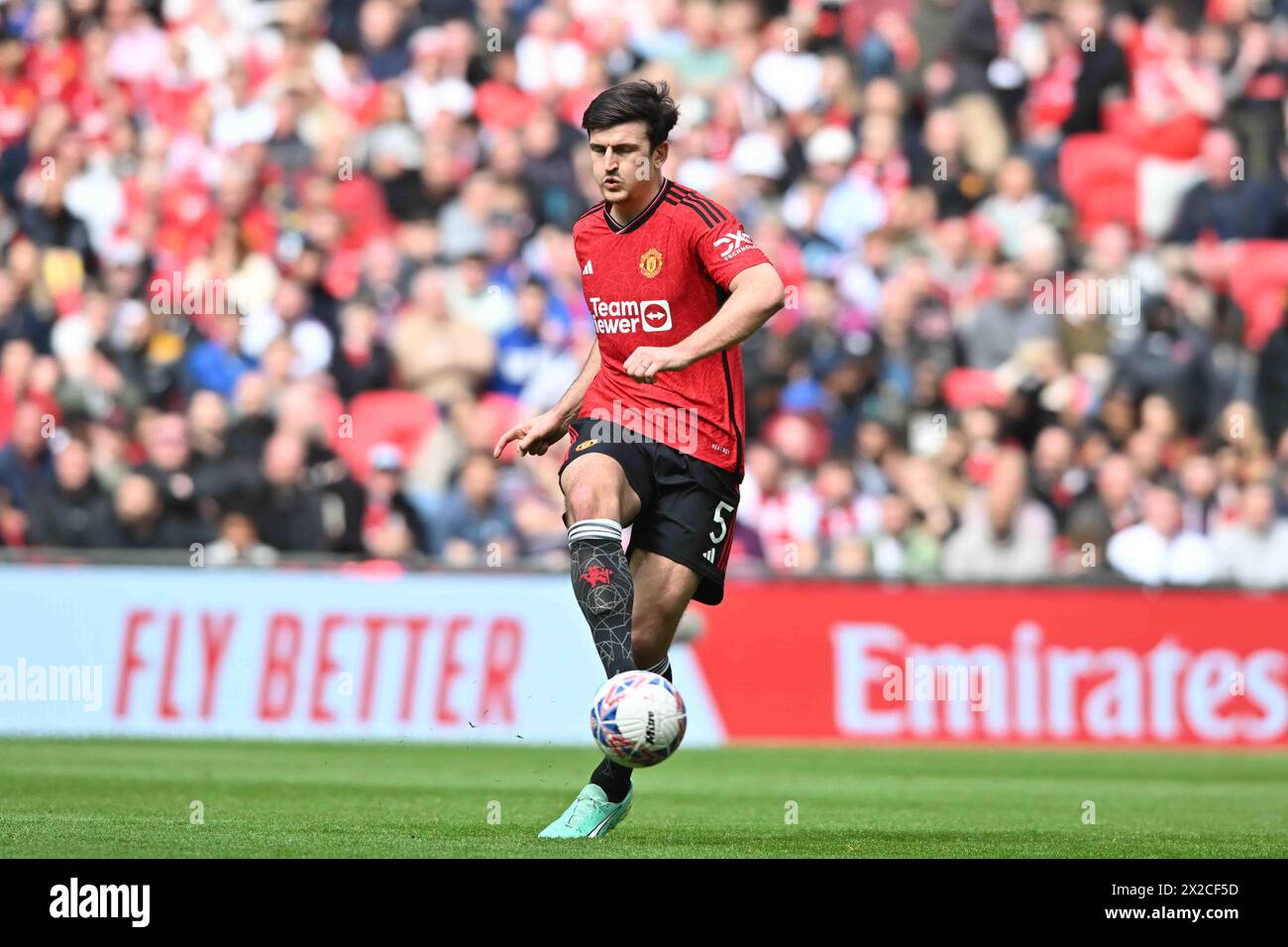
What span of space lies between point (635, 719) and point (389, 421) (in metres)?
10.7

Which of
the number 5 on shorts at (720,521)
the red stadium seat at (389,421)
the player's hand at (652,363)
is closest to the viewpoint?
the player's hand at (652,363)

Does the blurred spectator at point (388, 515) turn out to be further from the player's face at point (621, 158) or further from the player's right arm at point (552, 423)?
the player's face at point (621, 158)

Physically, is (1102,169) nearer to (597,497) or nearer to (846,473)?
(846,473)

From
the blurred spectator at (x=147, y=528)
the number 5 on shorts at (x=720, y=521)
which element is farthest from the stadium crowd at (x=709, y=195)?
the number 5 on shorts at (x=720, y=521)

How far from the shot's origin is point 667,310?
9.23 metres

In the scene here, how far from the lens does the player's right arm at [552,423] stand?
945 centimetres

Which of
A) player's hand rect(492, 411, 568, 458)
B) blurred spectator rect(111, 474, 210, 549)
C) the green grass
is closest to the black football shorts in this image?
player's hand rect(492, 411, 568, 458)

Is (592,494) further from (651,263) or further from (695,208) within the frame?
(695,208)

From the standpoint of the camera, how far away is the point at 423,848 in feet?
27.7

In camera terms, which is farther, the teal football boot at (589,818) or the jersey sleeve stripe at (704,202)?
the jersey sleeve stripe at (704,202)

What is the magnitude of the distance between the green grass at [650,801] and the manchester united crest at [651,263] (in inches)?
88.3

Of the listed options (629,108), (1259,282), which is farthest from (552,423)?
(1259,282)

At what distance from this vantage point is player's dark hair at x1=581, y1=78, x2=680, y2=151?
353 inches

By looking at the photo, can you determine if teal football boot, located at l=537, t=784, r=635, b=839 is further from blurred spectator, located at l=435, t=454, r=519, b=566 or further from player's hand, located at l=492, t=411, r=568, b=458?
blurred spectator, located at l=435, t=454, r=519, b=566
